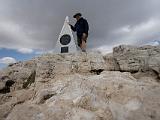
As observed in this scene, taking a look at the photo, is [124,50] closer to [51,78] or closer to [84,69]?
[84,69]

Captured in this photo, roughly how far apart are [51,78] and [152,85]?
455 centimetres

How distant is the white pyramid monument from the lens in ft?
103

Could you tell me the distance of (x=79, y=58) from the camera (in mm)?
13555

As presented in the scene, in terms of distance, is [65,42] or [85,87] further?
[65,42]

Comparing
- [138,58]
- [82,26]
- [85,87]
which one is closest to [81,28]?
[82,26]

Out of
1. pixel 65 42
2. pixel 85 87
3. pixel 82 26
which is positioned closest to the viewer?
pixel 85 87

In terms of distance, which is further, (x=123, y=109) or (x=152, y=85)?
(x=152, y=85)

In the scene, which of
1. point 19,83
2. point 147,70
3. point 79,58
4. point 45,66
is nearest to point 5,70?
point 19,83

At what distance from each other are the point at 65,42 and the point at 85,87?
22938 millimetres

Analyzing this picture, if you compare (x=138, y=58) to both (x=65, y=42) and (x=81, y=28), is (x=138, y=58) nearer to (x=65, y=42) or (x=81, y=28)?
(x=81, y=28)

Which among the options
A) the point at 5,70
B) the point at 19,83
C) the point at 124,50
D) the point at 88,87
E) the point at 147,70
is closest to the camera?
the point at 88,87

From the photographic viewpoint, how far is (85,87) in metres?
9.94

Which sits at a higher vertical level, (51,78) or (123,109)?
(51,78)

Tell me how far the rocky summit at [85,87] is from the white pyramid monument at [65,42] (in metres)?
15.4
